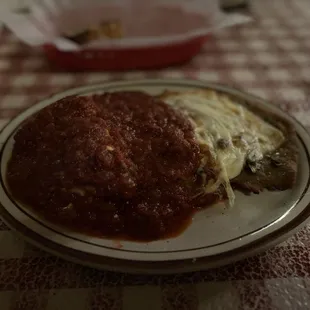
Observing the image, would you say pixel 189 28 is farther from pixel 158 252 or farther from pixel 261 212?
pixel 158 252

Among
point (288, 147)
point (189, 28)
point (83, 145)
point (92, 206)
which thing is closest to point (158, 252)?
point (92, 206)

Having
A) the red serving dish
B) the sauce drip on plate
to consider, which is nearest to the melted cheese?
the sauce drip on plate

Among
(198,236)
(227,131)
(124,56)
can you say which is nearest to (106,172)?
(198,236)

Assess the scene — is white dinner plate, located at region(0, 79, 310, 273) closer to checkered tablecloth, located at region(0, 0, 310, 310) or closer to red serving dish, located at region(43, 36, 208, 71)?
checkered tablecloth, located at region(0, 0, 310, 310)

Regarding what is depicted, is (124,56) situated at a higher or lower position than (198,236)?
lower

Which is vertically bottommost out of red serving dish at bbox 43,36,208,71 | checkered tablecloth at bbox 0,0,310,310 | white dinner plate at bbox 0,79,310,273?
red serving dish at bbox 43,36,208,71

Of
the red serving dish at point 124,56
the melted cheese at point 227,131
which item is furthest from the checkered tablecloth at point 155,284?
the red serving dish at point 124,56

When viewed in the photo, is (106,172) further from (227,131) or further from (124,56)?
(124,56)
